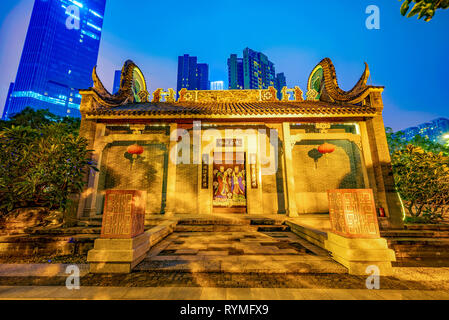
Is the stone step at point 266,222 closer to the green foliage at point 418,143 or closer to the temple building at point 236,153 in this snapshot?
the temple building at point 236,153

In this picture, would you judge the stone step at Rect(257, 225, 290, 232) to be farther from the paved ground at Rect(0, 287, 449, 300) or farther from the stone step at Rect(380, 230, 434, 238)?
the paved ground at Rect(0, 287, 449, 300)

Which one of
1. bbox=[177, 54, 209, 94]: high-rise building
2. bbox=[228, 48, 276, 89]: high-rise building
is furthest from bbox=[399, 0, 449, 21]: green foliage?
bbox=[177, 54, 209, 94]: high-rise building

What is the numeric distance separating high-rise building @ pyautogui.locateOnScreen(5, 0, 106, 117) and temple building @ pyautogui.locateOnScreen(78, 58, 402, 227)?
90.6 metres

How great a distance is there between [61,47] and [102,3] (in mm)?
44921

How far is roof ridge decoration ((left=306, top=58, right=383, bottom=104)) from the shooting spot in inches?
316

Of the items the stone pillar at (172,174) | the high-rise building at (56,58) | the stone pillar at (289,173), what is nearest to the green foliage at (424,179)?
the stone pillar at (289,173)

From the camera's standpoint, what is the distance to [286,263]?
3229 mm

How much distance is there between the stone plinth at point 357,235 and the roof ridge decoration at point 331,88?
264 inches

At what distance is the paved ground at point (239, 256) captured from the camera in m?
3.06

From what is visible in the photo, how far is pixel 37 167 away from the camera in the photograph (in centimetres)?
503

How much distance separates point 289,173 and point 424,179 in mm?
4431

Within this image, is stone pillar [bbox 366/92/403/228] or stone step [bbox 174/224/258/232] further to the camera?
stone pillar [bbox 366/92/403/228]

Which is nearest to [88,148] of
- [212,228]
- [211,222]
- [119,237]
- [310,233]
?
[119,237]
